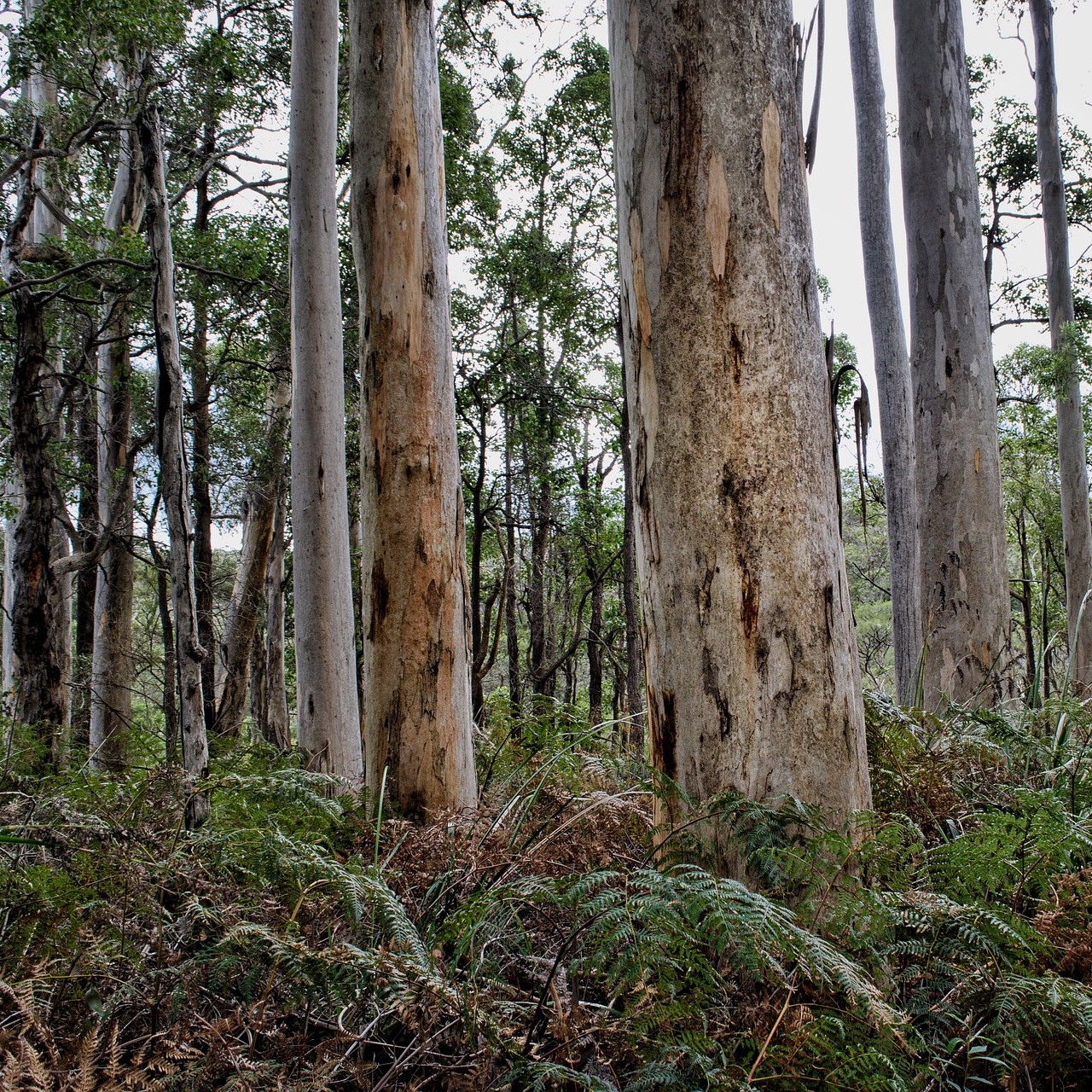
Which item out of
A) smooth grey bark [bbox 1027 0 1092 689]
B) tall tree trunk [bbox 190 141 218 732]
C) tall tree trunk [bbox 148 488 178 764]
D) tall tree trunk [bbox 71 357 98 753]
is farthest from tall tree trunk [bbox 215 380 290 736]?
smooth grey bark [bbox 1027 0 1092 689]

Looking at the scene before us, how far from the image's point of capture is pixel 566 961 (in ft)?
5.24

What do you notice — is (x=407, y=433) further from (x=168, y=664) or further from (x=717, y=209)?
(x=168, y=664)

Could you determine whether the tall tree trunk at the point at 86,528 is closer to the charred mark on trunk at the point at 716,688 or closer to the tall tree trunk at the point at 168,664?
the tall tree trunk at the point at 168,664

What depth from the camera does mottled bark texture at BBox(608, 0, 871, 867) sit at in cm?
165

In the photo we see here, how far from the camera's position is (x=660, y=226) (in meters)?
1.80

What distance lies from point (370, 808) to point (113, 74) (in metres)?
14.3

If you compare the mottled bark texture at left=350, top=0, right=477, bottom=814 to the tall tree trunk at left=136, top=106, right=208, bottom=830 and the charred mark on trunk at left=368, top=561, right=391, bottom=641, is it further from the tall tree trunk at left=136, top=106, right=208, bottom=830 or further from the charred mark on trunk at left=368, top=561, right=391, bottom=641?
the tall tree trunk at left=136, top=106, right=208, bottom=830

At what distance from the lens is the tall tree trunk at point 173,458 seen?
280 centimetres

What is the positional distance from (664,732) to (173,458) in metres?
2.17

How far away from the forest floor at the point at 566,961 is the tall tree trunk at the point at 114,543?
8868mm

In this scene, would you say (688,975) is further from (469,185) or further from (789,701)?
(469,185)

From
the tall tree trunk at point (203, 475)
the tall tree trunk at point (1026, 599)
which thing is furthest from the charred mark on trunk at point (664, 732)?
the tall tree trunk at point (1026, 599)

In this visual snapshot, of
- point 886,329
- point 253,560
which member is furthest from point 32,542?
point 886,329

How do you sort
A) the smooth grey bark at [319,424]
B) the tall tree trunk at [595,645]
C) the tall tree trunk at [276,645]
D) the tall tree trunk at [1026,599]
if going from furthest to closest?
1. the tall tree trunk at [276,645]
2. the tall tree trunk at [595,645]
3. the tall tree trunk at [1026,599]
4. the smooth grey bark at [319,424]
